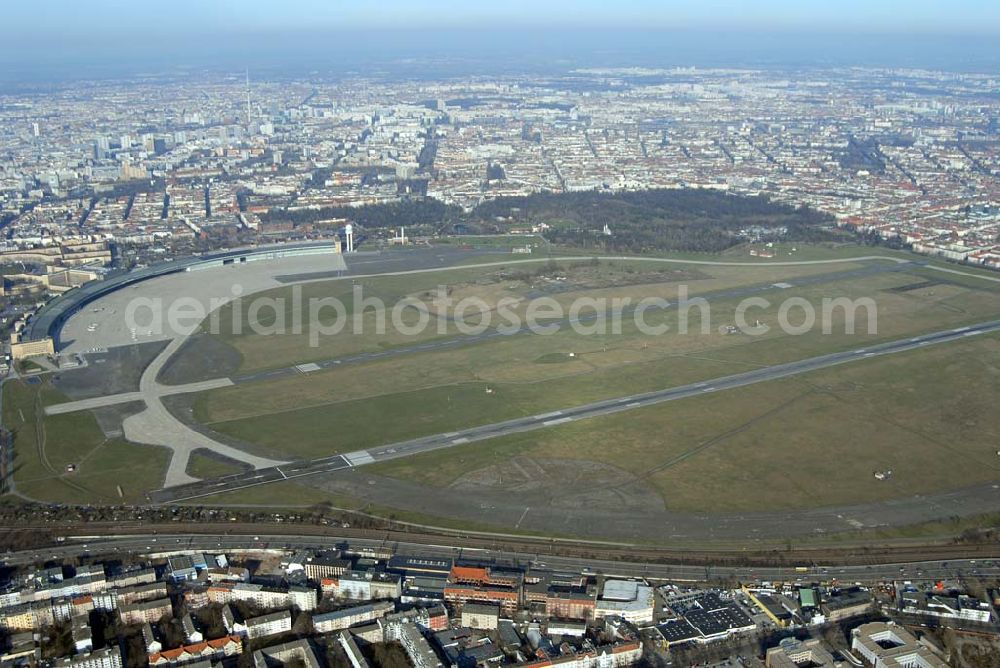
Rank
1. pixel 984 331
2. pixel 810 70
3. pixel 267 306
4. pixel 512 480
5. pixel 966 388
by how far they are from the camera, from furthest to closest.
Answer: pixel 810 70
pixel 267 306
pixel 984 331
pixel 966 388
pixel 512 480

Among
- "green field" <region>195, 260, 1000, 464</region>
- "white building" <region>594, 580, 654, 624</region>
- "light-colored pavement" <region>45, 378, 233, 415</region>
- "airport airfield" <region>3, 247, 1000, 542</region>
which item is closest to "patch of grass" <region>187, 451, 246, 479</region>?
"airport airfield" <region>3, 247, 1000, 542</region>

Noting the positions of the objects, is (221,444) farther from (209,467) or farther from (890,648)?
(890,648)

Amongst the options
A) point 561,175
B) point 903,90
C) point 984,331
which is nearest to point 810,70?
point 903,90

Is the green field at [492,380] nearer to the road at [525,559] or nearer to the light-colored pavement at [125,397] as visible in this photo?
the light-colored pavement at [125,397]

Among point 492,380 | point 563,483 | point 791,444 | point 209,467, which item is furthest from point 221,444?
point 791,444

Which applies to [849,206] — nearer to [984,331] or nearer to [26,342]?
[984,331]

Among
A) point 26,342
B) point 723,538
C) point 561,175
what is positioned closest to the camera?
point 723,538

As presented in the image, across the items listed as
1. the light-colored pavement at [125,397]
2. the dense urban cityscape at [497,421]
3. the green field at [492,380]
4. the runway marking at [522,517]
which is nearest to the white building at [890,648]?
the dense urban cityscape at [497,421]
